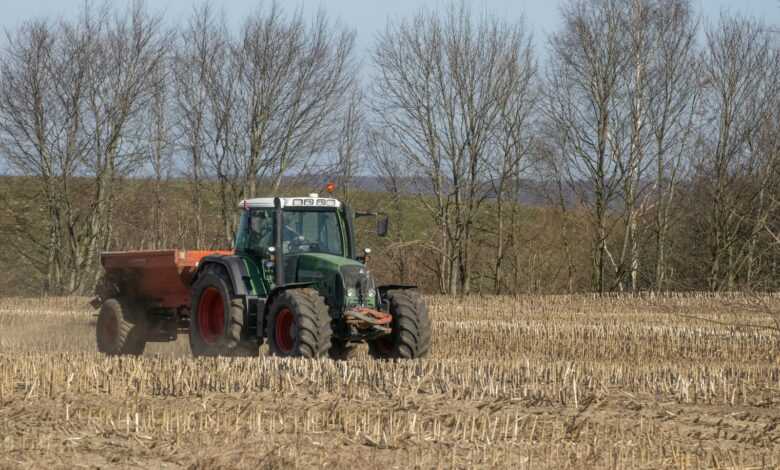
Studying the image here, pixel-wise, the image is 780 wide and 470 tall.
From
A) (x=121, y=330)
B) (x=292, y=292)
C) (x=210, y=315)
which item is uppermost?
(x=292, y=292)

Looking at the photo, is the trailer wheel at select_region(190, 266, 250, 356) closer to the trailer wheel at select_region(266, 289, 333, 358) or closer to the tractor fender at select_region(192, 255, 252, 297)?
the tractor fender at select_region(192, 255, 252, 297)

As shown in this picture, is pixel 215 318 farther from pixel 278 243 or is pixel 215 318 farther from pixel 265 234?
pixel 278 243

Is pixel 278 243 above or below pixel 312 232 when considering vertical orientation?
below

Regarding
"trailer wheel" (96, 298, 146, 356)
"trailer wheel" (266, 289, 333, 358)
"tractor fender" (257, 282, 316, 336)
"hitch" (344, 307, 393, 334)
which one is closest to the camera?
"trailer wheel" (266, 289, 333, 358)

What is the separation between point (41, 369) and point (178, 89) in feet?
67.0

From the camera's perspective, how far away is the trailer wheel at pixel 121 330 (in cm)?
1473

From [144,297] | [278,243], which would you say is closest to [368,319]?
[278,243]

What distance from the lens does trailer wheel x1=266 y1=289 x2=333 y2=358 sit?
1140cm

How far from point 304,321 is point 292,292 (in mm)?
440

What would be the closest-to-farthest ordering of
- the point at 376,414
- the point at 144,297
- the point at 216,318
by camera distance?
the point at 376,414 → the point at 216,318 → the point at 144,297

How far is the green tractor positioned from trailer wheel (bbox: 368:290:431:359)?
1 centimetres

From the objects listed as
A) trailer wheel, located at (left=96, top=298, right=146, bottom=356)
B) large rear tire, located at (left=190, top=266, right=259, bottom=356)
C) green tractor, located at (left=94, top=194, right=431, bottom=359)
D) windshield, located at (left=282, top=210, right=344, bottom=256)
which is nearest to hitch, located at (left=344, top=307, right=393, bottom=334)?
green tractor, located at (left=94, top=194, right=431, bottom=359)

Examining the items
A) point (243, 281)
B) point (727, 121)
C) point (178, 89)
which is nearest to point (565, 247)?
point (727, 121)

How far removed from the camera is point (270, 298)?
1220 centimetres
